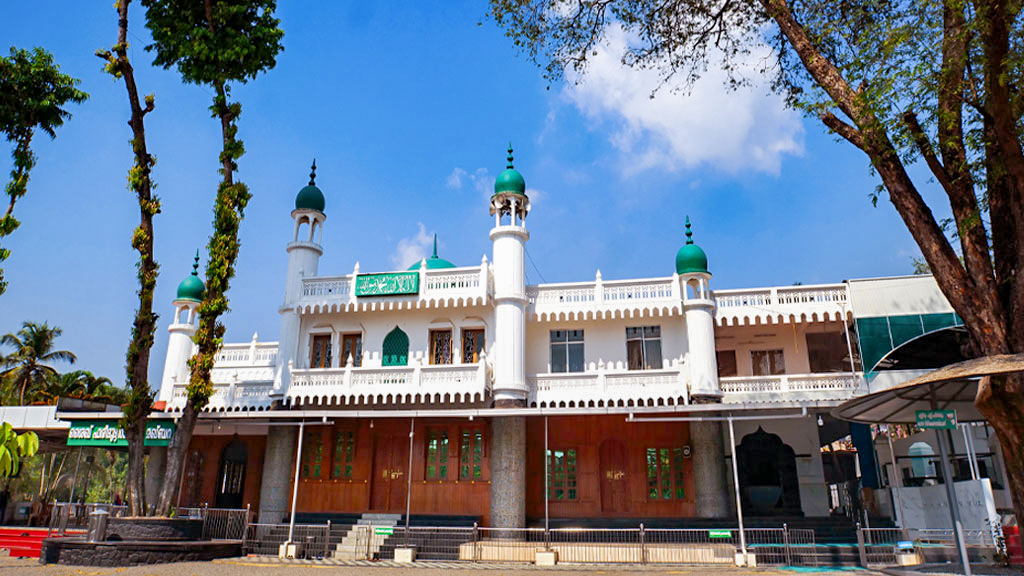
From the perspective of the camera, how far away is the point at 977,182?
972 cm

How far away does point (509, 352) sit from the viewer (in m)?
20.9

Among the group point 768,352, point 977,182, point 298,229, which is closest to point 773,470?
point 768,352

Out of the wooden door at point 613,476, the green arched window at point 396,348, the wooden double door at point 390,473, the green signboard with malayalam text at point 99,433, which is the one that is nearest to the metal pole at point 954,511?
the wooden door at point 613,476

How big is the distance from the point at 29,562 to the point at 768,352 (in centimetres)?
2279

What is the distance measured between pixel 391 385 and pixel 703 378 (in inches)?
395

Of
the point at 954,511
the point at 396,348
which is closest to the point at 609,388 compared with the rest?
the point at 396,348

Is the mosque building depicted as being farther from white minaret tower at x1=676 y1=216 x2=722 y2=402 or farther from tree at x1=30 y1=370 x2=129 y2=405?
tree at x1=30 y1=370 x2=129 y2=405

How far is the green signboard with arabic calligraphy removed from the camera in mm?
22406

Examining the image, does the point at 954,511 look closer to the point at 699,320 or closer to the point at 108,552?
the point at 699,320

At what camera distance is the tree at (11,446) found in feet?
28.6

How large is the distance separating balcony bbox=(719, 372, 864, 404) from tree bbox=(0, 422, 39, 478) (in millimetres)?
17880

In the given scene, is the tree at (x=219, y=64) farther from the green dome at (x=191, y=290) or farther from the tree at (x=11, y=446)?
the tree at (x=11, y=446)

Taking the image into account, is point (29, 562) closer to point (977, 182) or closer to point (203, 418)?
point (203, 418)

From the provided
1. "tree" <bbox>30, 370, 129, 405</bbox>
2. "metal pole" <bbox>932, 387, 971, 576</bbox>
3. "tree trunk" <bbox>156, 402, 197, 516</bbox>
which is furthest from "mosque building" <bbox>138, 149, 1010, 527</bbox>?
"tree" <bbox>30, 370, 129, 405</bbox>
